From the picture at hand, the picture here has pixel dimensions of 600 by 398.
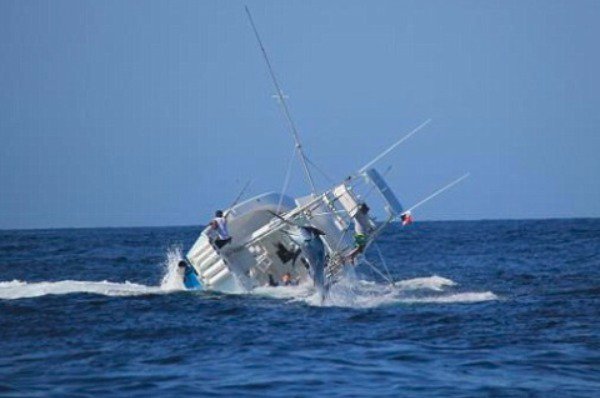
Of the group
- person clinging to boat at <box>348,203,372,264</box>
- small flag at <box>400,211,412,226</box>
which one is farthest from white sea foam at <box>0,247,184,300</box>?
small flag at <box>400,211,412,226</box>

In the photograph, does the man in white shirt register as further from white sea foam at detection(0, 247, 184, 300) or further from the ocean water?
white sea foam at detection(0, 247, 184, 300)

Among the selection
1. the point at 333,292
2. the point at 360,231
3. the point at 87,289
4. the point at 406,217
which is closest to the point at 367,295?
the point at 333,292

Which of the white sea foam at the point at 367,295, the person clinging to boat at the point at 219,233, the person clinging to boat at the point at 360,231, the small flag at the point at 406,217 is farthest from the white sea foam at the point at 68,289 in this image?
the small flag at the point at 406,217

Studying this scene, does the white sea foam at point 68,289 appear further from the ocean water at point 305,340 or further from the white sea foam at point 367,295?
the white sea foam at point 367,295

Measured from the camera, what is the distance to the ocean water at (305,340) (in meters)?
14.2

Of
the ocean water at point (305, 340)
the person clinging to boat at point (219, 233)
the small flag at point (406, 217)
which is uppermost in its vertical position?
the person clinging to boat at point (219, 233)

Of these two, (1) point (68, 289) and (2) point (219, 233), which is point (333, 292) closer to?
(2) point (219, 233)

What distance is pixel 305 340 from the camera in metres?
18.2

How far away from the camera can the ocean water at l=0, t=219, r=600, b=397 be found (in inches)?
560

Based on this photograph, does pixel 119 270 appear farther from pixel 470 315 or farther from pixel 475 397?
pixel 475 397

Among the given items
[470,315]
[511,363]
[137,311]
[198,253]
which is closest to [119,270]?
[198,253]

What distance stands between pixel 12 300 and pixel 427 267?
20.5m

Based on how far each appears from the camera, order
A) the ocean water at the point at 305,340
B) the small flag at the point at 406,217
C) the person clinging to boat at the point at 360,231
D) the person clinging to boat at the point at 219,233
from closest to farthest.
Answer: the ocean water at the point at 305,340
the small flag at the point at 406,217
the person clinging to boat at the point at 360,231
the person clinging to boat at the point at 219,233

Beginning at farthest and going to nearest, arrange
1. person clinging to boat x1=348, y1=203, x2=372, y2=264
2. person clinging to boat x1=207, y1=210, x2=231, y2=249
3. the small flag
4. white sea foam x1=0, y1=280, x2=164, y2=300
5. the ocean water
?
1. white sea foam x1=0, y1=280, x2=164, y2=300
2. person clinging to boat x1=207, y1=210, x2=231, y2=249
3. person clinging to boat x1=348, y1=203, x2=372, y2=264
4. the small flag
5. the ocean water
